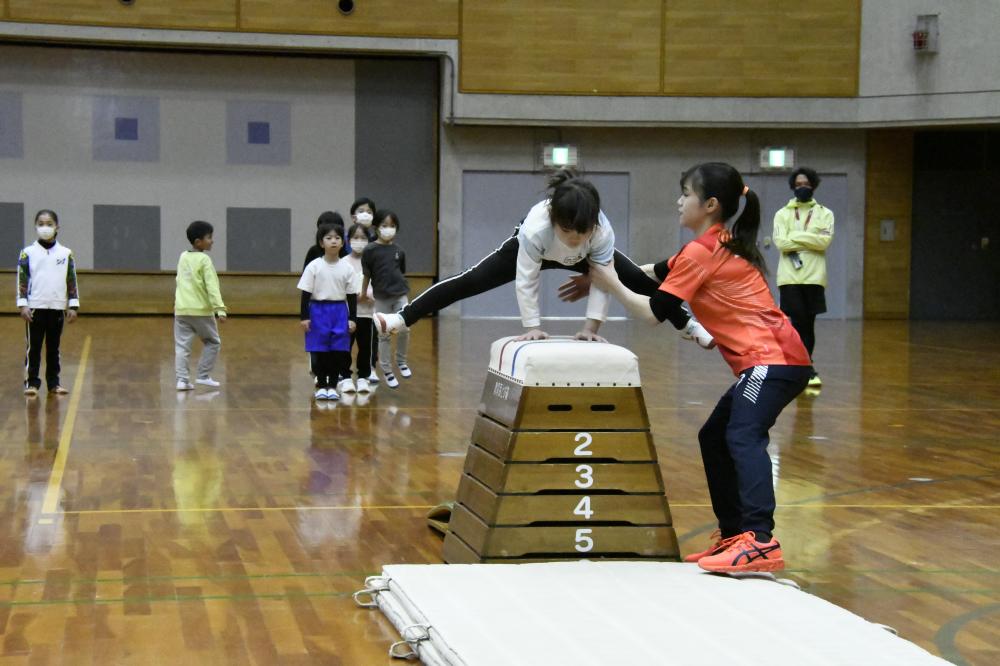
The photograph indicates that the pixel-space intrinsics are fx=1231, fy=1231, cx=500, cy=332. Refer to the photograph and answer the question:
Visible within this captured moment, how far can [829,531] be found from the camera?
569cm

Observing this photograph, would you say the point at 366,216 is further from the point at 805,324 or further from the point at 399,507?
the point at 399,507

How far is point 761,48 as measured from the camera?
2080 cm

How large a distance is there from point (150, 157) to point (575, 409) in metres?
17.3

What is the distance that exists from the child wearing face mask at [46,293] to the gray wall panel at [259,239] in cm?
1030

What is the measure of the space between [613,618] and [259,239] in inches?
693

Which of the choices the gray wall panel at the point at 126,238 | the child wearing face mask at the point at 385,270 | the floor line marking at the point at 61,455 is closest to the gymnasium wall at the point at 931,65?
the gray wall panel at the point at 126,238

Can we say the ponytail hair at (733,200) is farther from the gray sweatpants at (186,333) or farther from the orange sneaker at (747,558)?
the gray sweatpants at (186,333)

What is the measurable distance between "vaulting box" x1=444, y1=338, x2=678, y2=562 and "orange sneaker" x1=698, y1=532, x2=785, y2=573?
0.27 metres

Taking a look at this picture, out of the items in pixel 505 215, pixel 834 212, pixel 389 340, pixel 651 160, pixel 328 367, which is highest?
pixel 651 160

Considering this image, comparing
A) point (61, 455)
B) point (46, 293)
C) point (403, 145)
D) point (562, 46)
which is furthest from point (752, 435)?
point (403, 145)

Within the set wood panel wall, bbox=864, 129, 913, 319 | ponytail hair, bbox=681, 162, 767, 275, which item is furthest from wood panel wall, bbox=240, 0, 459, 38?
ponytail hair, bbox=681, 162, 767, 275

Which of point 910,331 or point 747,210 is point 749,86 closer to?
point 910,331

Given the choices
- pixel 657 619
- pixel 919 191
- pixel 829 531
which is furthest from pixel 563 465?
pixel 919 191

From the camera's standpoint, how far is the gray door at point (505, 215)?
21.4 m
